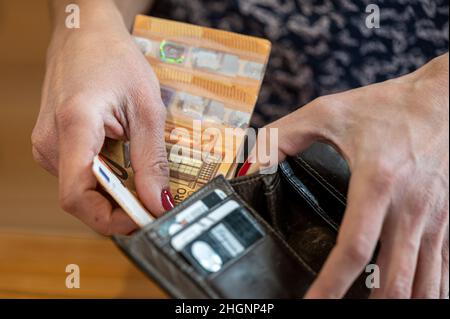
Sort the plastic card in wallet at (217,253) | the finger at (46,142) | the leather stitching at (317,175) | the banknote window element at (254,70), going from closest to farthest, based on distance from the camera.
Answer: the plastic card in wallet at (217,253) < the leather stitching at (317,175) < the finger at (46,142) < the banknote window element at (254,70)

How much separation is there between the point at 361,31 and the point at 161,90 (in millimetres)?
311

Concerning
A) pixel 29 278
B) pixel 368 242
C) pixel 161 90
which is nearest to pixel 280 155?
pixel 368 242

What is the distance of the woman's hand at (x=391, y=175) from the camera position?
586 millimetres

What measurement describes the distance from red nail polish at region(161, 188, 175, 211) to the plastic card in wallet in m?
0.13

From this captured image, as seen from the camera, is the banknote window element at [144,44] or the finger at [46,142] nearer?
the finger at [46,142]

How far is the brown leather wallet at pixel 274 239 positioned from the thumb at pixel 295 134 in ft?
0.05

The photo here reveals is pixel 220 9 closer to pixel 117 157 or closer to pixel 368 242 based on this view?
pixel 117 157

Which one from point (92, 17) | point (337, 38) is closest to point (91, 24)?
point (92, 17)

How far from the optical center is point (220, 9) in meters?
0.94

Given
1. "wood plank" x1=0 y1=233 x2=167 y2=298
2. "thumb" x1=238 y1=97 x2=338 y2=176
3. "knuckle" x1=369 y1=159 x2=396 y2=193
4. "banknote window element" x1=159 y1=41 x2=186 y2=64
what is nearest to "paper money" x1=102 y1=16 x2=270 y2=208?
"banknote window element" x1=159 y1=41 x2=186 y2=64

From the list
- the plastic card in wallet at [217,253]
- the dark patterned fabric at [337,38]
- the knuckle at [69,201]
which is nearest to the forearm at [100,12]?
the dark patterned fabric at [337,38]

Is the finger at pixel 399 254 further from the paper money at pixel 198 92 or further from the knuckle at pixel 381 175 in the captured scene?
the paper money at pixel 198 92

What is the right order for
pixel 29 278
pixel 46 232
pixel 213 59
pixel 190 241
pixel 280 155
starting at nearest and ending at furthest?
pixel 190 241
pixel 280 155
pixel 213 59
pixel 29 278
pixel 46 232

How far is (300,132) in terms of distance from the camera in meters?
0.71
